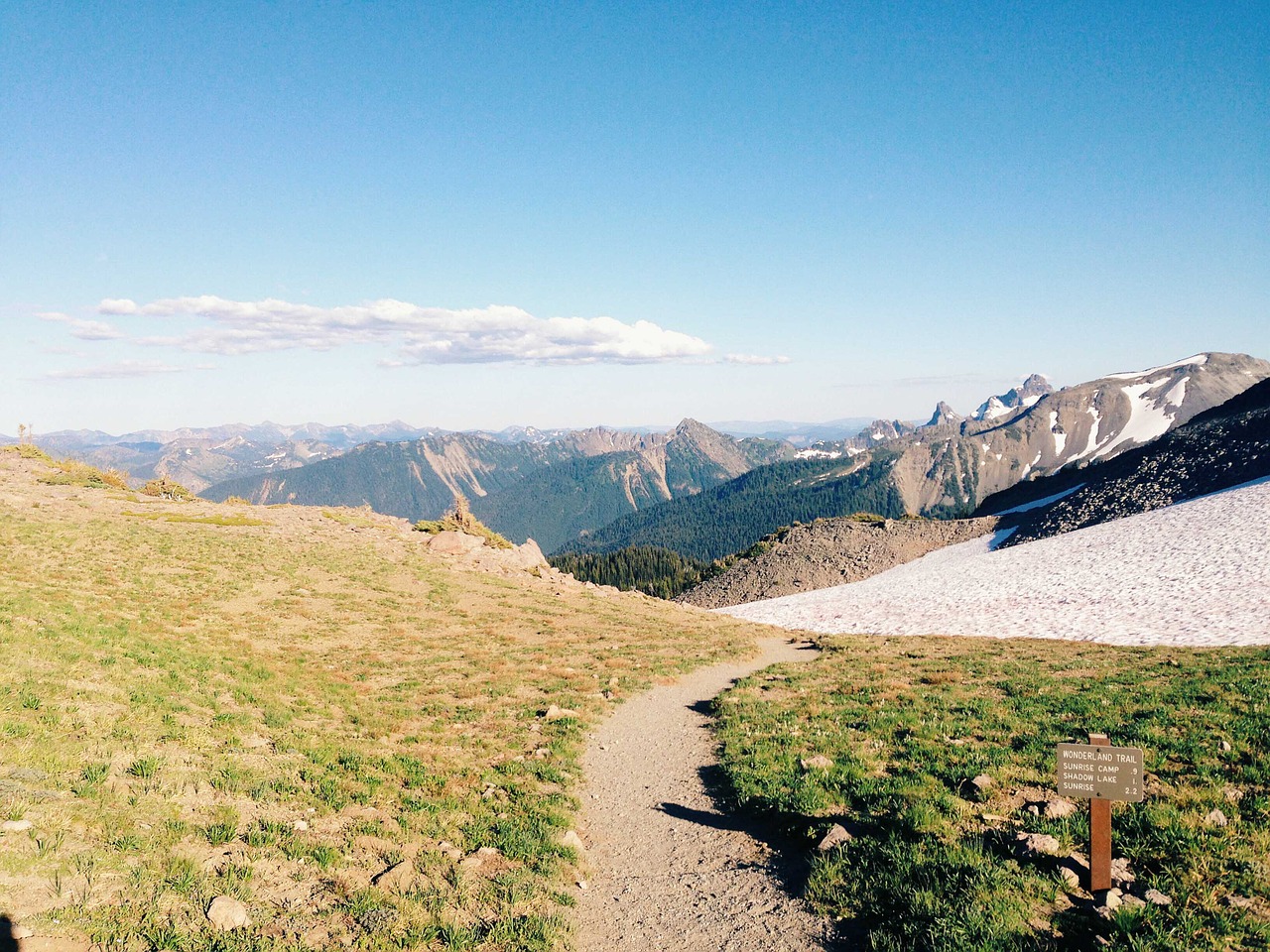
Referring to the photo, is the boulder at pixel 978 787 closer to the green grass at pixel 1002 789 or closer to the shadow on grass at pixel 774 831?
the green grass at pixel 1002 789

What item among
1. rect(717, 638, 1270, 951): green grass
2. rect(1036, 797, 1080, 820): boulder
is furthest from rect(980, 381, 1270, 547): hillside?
rect(1036, 797, 1080, 820): boulder

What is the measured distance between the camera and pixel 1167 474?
77500 millimetres

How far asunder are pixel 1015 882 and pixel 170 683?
21.4 metres

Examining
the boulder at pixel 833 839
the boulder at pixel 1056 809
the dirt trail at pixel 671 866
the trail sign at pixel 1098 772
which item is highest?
the trail sign at pixel 1098 772

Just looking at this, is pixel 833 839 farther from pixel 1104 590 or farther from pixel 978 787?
pixel 1104 590

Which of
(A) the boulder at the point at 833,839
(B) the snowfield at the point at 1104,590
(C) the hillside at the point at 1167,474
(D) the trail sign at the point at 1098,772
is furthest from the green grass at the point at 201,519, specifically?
(C) the hillside at the point at 1167,474

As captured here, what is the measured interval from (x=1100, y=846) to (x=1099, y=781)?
103 centimetres

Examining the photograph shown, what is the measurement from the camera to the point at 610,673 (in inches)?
1026

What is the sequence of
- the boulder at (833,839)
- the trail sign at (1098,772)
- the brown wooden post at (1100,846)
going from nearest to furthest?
the trail sign at (1098,772) → the brown wooden post at (1100,846) → the boulder at (833,839)

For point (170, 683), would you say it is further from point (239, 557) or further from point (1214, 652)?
point (1214, 652)

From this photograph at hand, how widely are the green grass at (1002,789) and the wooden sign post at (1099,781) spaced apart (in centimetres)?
67

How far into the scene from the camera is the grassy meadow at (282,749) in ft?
28.3

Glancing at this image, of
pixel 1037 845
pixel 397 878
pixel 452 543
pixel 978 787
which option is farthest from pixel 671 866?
pixel 452 543

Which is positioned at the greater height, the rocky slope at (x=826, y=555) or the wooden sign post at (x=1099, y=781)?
the wooden sign post at (x=1099, y=781)
